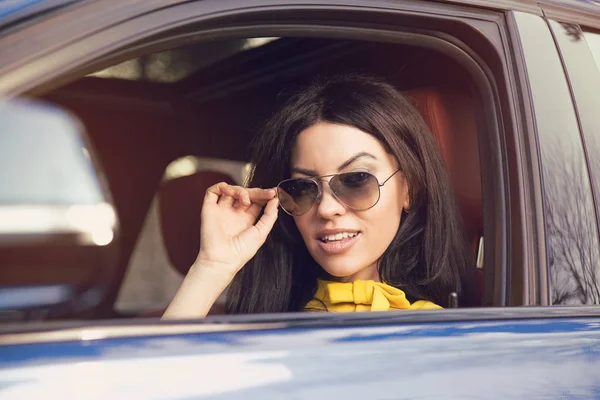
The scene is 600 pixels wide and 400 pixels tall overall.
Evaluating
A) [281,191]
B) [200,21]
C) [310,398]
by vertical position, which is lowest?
[310,398]

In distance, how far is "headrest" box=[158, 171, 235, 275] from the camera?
3361mm

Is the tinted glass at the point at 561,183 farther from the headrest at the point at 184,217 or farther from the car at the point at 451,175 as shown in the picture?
the headrest at the point at 184,217

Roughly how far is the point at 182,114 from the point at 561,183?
2070 mm

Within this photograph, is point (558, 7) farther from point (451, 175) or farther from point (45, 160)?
point (45, 160)

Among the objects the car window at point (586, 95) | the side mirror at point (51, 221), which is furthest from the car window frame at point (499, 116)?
the side mirror at point (51, 221)

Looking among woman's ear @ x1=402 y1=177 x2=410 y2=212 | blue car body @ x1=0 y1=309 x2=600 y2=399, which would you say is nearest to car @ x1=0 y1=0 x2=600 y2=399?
blue car body @ x1=0 y1=309 x2=600 y2=399

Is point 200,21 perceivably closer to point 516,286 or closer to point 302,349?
point 302,349

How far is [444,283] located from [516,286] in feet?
1.89

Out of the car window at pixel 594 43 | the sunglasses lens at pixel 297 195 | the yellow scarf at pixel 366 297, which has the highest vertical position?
the car window at pixel 594 43

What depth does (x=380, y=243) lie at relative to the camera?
2.34 meters

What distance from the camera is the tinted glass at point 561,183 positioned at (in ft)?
5.71

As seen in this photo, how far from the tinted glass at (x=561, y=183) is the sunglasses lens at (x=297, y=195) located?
2.18ft

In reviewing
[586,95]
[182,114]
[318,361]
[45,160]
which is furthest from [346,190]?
[45,160]

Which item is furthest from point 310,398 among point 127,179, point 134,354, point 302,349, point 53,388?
point 127,179
